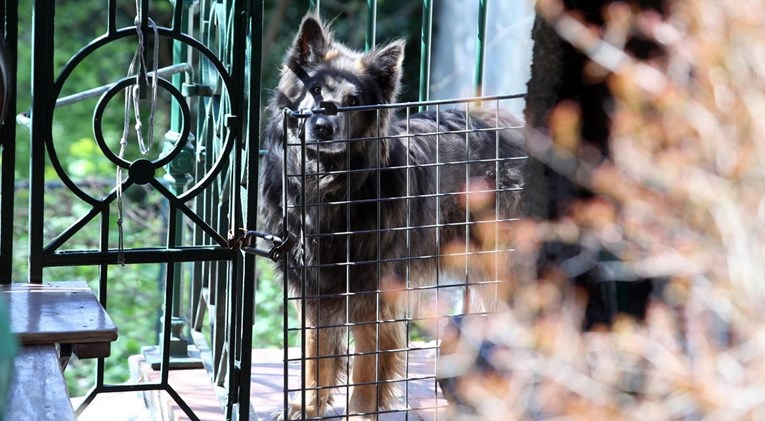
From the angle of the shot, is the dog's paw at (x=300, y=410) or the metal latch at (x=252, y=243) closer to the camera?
the metal latch at (x=252, y=243)

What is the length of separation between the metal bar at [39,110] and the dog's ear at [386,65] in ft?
4.42

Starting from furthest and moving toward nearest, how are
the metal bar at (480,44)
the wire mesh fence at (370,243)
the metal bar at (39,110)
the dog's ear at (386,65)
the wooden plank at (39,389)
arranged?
1. the dog's ear at (386,65)
2. the metal bar at (480,44)
3. the wire mesh fence at (370,243)
4. the metal bar at (39,110)
5. the wooden plank at (39,389)

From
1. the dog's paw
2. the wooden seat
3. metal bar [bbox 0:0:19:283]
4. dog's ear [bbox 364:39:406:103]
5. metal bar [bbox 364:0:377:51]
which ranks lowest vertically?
the dog's paw

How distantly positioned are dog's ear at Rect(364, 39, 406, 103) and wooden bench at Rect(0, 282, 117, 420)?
4.44ft

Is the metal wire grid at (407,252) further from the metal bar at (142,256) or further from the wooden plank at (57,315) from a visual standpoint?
the wooden plank at (57,315)

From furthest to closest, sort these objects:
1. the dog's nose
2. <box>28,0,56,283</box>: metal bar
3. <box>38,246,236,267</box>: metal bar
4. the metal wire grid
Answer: the dog's nose → the metal wire grid → <box>38,246,236,267</box>: metal bar → <box>28,0,56,283</box>: metal bar

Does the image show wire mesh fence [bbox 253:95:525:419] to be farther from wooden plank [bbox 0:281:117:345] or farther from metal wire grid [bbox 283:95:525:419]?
wooden plank [bbox 0:281:117:345]

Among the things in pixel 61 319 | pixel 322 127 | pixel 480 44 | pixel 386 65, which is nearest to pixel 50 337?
pixel 61 319

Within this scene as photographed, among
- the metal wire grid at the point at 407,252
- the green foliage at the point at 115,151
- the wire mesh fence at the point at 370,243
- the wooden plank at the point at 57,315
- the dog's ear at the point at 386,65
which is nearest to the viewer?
the wooden plank at the point at 57,315

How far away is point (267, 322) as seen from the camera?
641 centimetres

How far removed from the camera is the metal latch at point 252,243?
9.43ft

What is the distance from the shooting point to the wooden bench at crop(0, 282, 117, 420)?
6.80 ft

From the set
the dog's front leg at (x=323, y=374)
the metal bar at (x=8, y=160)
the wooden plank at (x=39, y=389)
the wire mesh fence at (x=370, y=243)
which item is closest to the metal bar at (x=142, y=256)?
the metal bar at (x=8, y=160)

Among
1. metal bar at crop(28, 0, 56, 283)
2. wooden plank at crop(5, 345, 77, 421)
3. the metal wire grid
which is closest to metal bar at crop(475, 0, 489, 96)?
the metal wire grid
